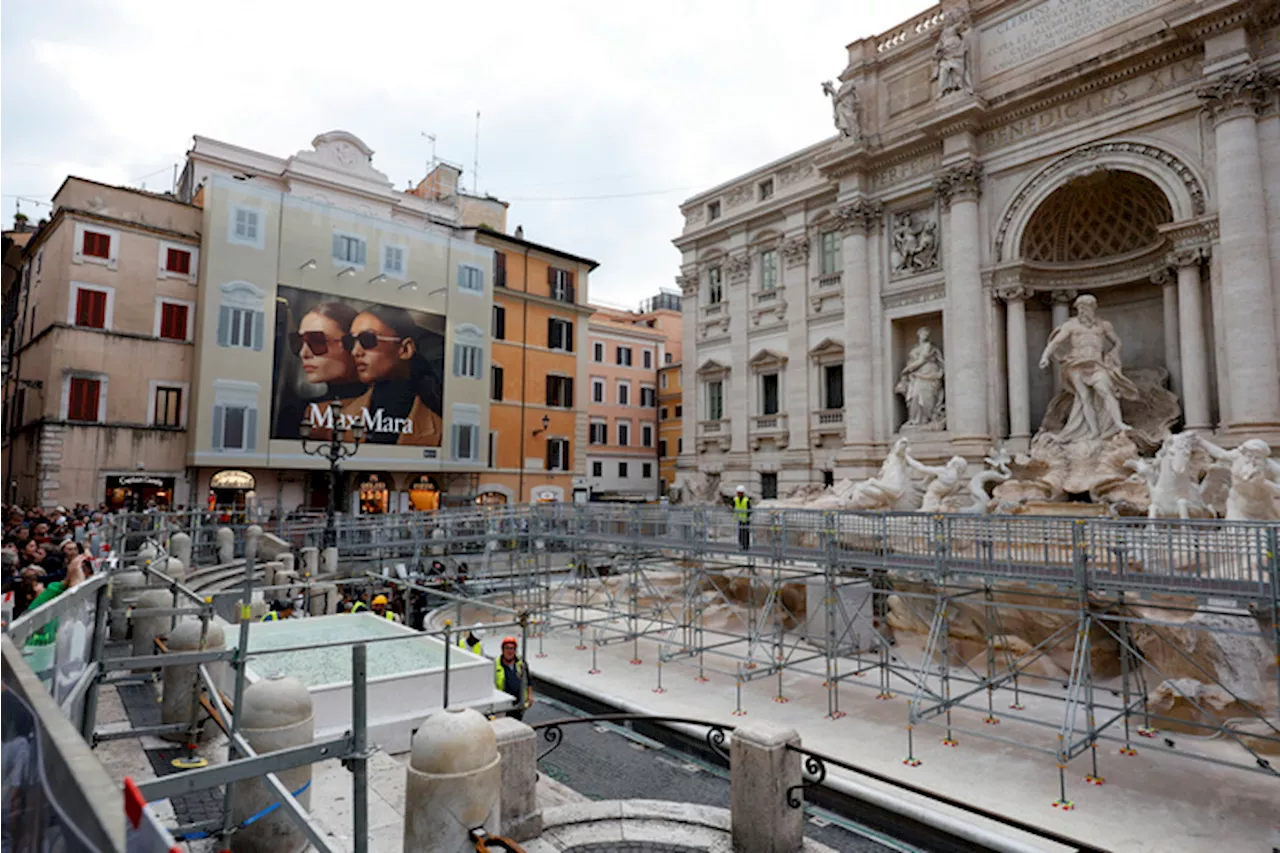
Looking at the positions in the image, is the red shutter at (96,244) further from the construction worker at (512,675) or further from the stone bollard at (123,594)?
the construction worker at (512,675)

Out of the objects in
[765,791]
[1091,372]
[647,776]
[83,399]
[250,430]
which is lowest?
[647,776]

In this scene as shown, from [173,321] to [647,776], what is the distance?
27910 mm

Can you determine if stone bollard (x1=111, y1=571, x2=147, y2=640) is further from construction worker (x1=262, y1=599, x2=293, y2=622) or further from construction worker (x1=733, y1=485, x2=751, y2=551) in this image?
construction worker (x1=733, y1=485, x2=751, y2=551)

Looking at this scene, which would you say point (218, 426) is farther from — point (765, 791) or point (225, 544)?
point (765, 791)

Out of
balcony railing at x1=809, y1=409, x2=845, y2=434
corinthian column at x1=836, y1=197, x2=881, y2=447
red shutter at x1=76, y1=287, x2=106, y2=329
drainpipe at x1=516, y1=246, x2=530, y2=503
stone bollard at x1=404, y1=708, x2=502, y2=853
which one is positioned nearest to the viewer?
stone bollard at x1=404, y1=708, x2=502, y2=853

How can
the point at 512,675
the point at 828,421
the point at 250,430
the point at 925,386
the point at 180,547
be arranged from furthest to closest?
the point at 828,421, the point at 250,430, the point at 925,386, the point at 180,547, the point at 512,675

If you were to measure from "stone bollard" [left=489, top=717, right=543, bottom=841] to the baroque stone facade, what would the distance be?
20.6 metres

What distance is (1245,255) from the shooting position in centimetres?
1909

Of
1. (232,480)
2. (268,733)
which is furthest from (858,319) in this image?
(268,733)

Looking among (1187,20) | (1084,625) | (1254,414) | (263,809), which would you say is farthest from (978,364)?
(263,809)

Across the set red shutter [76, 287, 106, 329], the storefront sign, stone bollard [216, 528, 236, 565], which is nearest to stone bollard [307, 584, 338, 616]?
stone bollard [216, 528, 236, 565]

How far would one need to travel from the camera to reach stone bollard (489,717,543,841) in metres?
5.96

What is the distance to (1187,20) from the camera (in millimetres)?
19859

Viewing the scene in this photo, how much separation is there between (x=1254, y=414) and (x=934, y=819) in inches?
651
